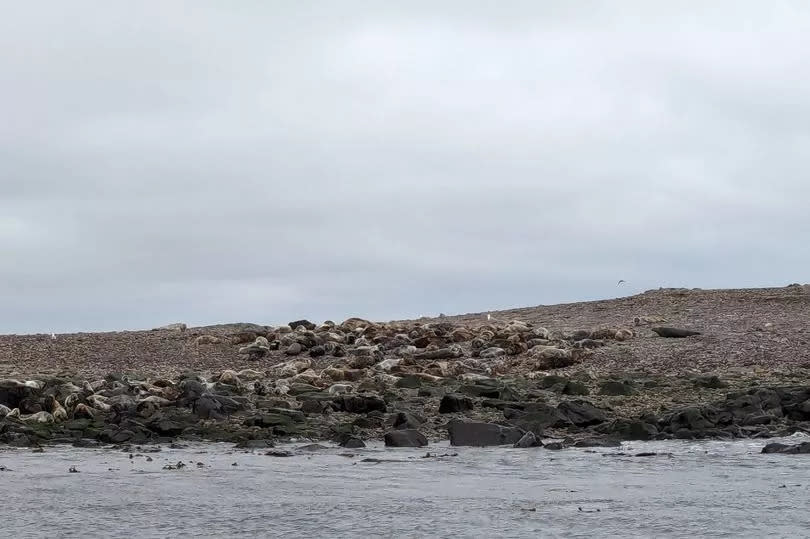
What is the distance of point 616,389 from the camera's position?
60.8 feet

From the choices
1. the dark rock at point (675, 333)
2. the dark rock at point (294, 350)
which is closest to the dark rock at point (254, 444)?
the dark rock at point (294, 350)

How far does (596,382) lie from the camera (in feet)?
64.8

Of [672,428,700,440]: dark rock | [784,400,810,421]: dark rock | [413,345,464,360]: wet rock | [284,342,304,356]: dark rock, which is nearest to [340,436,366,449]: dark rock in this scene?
[672,428,700,440]: dark rock

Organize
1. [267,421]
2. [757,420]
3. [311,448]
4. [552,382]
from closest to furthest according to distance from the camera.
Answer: [311,448], [757,420], [267,421], [552,382]

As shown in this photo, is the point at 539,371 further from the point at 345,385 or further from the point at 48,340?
the point at 48,340

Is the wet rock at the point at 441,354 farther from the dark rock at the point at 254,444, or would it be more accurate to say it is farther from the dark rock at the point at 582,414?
the dark rock at the point at 254,444

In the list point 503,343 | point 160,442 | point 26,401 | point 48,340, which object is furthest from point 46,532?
point 48,340

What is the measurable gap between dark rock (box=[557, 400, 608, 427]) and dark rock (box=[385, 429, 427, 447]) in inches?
98.1

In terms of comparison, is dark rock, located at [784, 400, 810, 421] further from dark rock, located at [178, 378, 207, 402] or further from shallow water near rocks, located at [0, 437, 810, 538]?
dark rock, located at [178, 378, 207, 402]

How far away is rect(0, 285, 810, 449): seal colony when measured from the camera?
16.1 meters

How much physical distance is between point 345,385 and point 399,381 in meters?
1.14

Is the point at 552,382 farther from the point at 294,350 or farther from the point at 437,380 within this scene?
the point at 294,350

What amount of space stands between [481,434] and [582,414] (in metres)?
2.07

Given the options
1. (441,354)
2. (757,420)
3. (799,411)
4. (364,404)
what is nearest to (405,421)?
(364,404)
